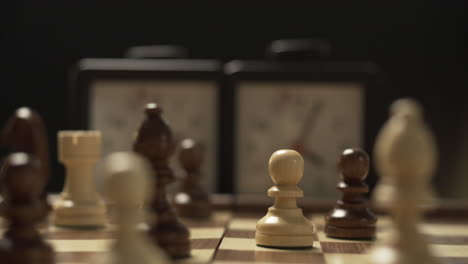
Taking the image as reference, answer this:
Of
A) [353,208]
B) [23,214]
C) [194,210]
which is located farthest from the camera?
[194,210]

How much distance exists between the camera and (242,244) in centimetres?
129

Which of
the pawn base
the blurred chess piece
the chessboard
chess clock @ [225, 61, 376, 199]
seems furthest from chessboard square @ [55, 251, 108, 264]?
the blurred chess piece

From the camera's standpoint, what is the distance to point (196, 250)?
120 cm

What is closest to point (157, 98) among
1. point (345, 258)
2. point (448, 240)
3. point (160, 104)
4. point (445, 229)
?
point (160, 104)

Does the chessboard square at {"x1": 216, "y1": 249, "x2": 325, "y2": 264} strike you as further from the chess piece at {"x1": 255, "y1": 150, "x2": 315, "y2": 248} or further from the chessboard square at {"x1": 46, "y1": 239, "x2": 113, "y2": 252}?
the chessboard square at {"x1": 46, "y1": 239, "x2": 113, "y2": 252}

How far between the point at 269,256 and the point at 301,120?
116cm

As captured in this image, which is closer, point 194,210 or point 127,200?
point 127,200

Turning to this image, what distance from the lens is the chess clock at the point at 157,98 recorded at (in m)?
2.28

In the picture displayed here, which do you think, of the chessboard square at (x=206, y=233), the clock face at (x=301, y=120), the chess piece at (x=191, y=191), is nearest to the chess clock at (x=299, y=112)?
the clock face at (x=301, y=120)

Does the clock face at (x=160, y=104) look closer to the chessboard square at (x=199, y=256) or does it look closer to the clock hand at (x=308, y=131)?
the clock hand at (x=308, y=131)

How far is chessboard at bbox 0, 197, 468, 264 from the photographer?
1140 mm

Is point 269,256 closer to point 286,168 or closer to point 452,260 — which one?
point 286,168

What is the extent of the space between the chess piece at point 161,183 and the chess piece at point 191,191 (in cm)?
58

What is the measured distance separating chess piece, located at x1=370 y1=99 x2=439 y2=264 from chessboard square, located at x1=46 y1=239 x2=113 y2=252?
52cm
